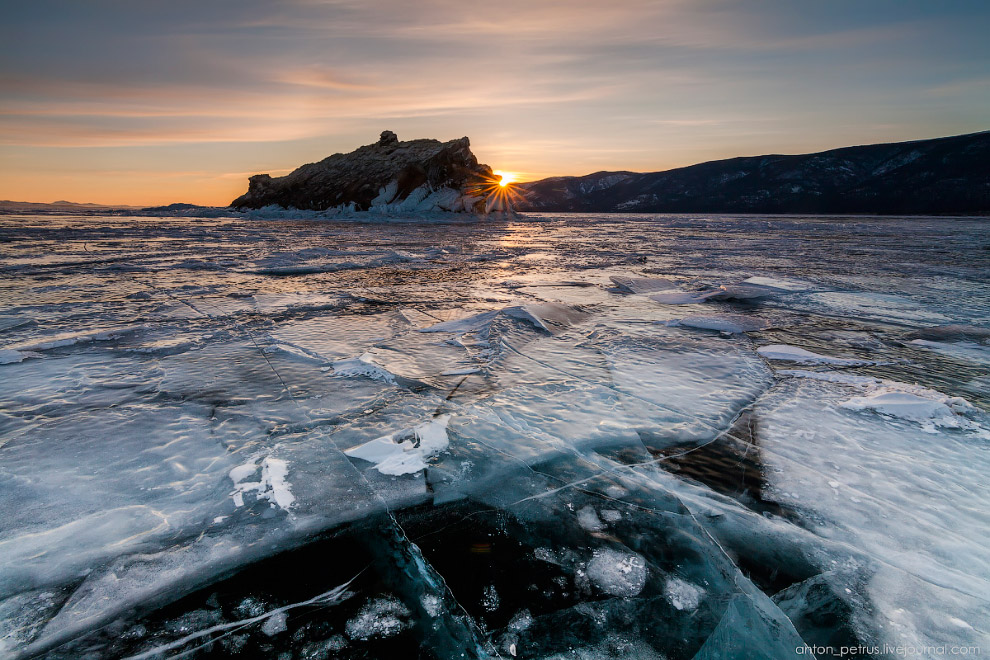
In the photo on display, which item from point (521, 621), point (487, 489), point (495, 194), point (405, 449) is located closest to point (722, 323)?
point (487, 489)

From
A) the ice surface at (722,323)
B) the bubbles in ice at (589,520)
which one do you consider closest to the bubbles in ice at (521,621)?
the bubbles in ice at (589,520)

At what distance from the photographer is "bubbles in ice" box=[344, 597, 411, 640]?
1.09 m

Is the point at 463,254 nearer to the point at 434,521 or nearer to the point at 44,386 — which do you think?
the point at 44,386

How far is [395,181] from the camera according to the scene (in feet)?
126

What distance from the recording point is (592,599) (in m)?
1.22

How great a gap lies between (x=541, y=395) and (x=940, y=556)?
169cm

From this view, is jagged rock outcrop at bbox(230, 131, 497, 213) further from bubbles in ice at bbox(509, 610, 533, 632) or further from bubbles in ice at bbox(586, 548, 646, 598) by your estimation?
bubbles in ice at bbox(509, 610, 533, 632)

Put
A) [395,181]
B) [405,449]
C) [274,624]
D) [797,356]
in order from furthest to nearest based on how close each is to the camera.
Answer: [395,181] → [797,356] → [405,449] → [274,624]

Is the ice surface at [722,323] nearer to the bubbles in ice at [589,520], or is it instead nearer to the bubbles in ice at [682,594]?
the bubbles in ice at [589,520]

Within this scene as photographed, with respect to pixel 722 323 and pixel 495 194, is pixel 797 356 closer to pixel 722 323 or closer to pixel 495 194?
pixel 722 323

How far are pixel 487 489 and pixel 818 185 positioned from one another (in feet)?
367

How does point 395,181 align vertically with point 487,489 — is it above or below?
above

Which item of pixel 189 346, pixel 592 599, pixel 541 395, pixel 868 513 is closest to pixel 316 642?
pixel 592 599

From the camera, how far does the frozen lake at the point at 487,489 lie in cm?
114
